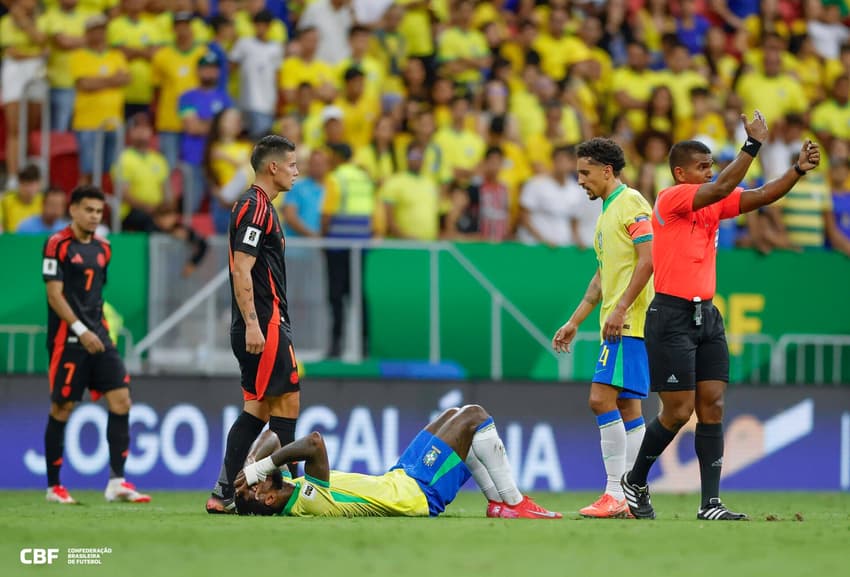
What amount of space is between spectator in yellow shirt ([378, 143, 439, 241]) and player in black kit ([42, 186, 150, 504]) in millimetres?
4895

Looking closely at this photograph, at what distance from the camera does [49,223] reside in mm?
15594

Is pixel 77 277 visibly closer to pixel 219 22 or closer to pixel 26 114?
pixel 26 114

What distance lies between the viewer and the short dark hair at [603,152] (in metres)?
10.3

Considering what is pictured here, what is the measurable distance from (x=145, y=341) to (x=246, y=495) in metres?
6.04

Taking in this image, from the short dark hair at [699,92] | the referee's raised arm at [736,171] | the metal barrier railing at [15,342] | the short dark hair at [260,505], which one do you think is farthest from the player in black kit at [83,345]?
the short dark hair at [699,92]

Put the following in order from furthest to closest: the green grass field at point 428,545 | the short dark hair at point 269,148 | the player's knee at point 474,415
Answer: the short dark hair at point 269,148 → the player's knee at point 474,415 → the green grass field at point 428,545

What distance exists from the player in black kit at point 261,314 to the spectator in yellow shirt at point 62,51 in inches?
304

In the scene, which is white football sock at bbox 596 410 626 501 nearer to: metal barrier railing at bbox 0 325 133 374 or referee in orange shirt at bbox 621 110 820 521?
referee in orange shirt at bbox 621 110 820 521

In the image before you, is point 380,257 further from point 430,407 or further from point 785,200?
point 785,200

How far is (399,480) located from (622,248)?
7.17ft

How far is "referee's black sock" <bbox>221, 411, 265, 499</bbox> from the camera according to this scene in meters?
10.1

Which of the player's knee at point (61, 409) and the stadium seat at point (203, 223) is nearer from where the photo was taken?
the player's knee at point (61, 409)

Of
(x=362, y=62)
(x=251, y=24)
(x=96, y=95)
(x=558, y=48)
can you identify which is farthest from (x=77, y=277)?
(x=558, y=48)

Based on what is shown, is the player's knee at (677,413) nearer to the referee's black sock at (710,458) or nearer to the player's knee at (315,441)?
the referee's black sock at (710,458)
